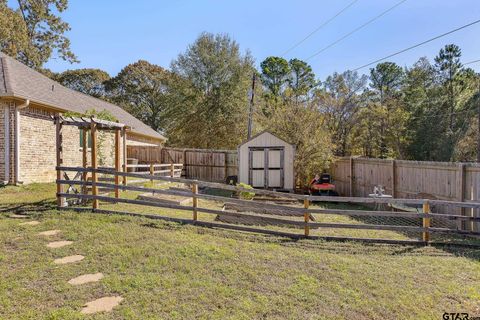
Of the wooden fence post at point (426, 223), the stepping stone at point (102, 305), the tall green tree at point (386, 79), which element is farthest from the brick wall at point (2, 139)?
the tall green tree at point (386, 79)

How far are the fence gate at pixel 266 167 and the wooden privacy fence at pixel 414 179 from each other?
285 cm

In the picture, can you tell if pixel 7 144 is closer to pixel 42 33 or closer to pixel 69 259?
pixel 69 259

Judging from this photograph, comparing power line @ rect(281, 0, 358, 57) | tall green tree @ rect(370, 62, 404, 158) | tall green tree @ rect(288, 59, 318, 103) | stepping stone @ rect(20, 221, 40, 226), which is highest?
tall green tree @ rect(288, 59, 318, 103)

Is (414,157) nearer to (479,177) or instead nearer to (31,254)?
(479,177)

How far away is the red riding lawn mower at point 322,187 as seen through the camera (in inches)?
492

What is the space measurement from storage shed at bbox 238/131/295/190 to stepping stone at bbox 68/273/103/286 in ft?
33.3

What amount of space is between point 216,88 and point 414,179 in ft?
57.6

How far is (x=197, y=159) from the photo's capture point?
1773cm

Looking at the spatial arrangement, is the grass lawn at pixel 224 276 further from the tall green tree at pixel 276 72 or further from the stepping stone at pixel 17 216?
the tall green tree at pixel 276 72

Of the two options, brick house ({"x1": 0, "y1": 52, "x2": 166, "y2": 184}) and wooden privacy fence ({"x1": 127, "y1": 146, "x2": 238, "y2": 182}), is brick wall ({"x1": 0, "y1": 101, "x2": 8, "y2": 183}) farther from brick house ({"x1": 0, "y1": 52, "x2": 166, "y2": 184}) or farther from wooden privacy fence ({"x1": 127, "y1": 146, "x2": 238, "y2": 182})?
wooden privacy fence ({"x1": 127, "y1": 146, "x2": 238, "y2": 182})

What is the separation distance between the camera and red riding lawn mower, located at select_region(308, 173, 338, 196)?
12.5 metres

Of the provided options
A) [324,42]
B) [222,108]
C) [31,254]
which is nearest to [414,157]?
[324,42]

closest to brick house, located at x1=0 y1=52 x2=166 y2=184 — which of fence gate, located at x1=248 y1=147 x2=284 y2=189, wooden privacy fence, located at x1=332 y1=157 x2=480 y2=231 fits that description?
fence gate, located at x1=248 y1=147 x2=284 y2=189

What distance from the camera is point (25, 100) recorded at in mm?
9531
